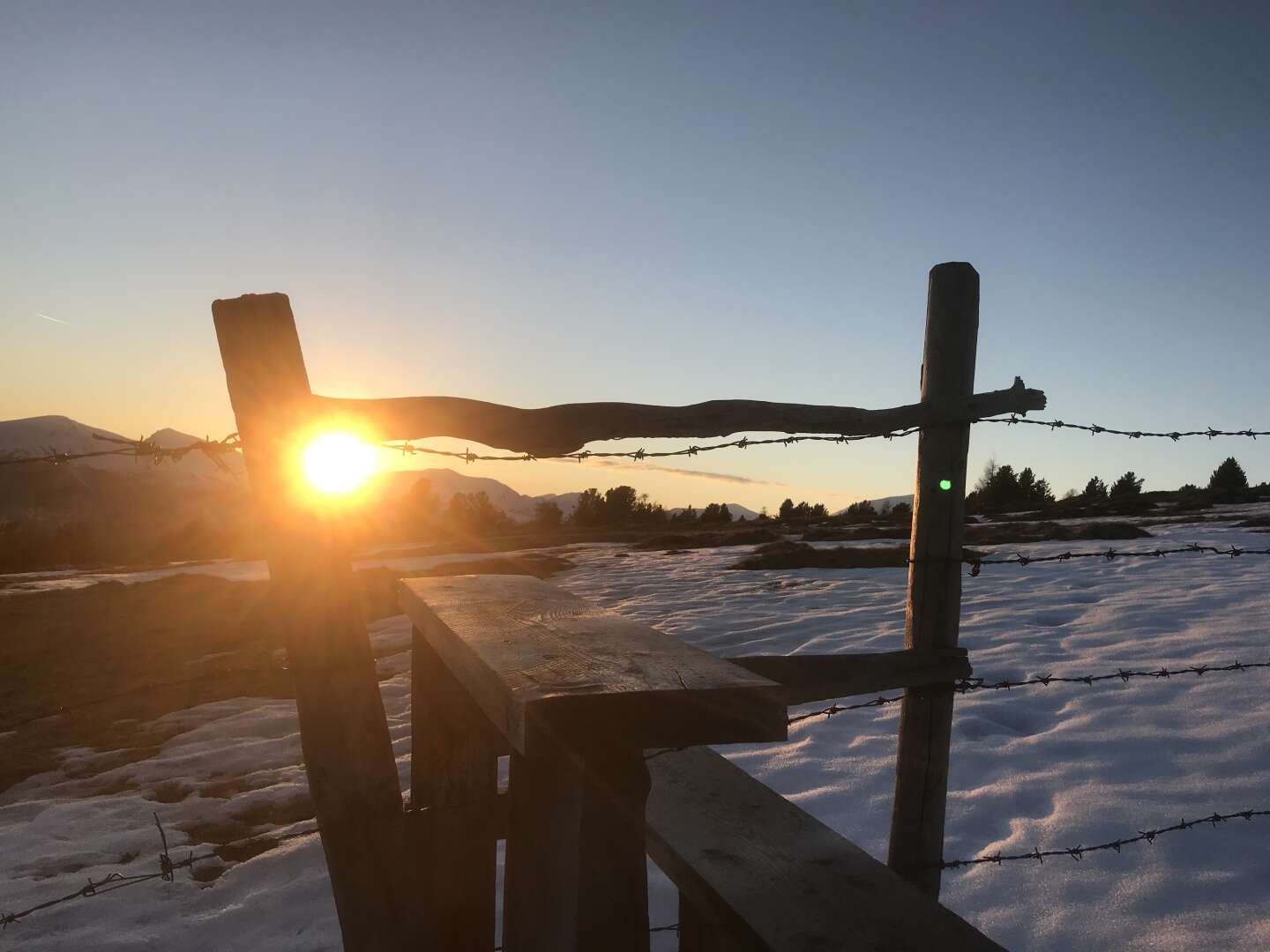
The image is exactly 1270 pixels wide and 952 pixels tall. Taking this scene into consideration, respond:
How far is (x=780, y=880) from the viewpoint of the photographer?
1844 millimetres

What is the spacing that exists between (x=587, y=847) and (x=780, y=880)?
699mm

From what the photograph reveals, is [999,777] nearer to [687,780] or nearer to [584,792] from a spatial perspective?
[687,780]

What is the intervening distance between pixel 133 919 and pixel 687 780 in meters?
2.64

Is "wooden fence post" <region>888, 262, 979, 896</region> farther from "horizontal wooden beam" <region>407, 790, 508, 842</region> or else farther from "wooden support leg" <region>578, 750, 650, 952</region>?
"wooden support leg" <region>578, 750, 650, 952</region>

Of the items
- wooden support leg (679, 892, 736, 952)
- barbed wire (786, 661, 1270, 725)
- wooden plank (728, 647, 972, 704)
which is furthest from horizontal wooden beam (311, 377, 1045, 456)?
wooden support leg (679, 892, 736, 952)

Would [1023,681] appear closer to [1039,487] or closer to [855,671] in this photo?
[855,671]

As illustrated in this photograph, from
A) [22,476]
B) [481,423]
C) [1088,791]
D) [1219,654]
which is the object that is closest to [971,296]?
[481,423]

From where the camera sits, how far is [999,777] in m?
4.14

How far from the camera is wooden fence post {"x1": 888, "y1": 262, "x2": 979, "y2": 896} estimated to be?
9.25 ft

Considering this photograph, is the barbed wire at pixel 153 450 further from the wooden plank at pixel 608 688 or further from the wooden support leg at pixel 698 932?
the wooden support leg at pixel 698 932

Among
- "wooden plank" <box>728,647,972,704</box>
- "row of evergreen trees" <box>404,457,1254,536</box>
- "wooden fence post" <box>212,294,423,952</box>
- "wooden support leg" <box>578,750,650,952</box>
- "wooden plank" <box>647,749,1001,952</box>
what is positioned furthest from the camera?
"row of evergreen trees" <box>404,457,1254,536</box>

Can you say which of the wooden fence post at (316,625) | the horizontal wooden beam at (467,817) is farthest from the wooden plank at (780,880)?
the wooden fence post at (316,625)

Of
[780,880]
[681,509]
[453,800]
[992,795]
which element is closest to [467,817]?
[453,800]

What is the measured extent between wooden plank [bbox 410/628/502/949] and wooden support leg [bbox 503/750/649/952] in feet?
2.43
